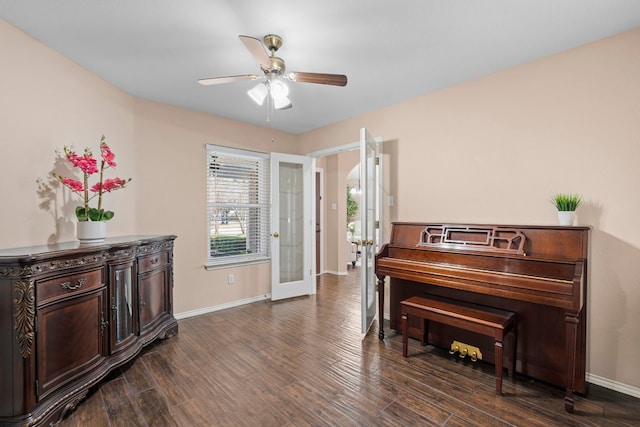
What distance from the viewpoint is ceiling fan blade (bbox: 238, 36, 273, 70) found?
1.64 meters

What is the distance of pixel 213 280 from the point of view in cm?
379

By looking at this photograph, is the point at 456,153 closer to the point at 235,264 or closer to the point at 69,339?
the point at 235,264

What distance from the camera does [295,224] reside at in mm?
4551

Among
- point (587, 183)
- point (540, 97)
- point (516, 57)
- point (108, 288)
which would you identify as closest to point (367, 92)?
point (516, 57)

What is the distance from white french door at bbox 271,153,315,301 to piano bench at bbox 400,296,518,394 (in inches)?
84.8

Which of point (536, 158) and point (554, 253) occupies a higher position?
point (536, 158)

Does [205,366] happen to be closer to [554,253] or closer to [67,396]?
[67,396]

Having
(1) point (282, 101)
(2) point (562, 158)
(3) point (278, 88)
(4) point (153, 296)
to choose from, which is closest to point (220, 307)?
(4) point (153, 296)

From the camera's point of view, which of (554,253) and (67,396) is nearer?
(67,396)

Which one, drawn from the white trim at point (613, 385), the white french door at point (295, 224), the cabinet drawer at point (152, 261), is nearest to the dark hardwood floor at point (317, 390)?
the white trim at point (613, 385)

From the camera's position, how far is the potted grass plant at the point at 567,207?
7.11 feet

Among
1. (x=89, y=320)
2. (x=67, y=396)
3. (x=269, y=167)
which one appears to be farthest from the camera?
(x=269, y=167)

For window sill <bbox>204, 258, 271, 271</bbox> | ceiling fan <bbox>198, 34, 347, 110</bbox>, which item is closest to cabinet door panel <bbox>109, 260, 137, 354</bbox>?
window sill <bbox>204, 258, 271, 271</bbox>

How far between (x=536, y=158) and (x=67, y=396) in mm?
3762
